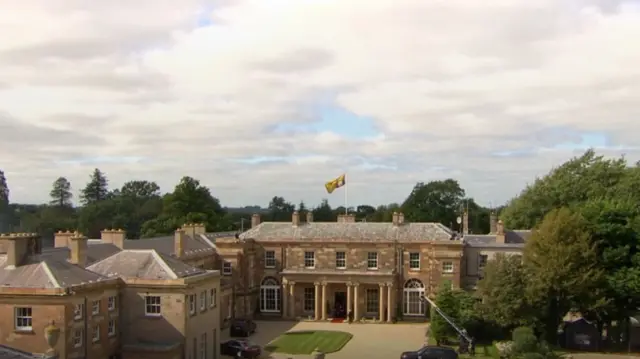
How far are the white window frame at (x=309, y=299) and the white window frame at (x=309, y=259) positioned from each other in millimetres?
1940

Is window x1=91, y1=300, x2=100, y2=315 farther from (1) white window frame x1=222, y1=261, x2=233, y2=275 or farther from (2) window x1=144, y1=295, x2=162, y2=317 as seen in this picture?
(1) white window frame x1=222, y1=261, x2=233, y2=275

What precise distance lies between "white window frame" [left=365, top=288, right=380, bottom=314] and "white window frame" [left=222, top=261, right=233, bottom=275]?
12.0 meters

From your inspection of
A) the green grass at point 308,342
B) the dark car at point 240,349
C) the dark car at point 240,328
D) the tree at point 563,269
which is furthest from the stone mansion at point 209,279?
the tree at point 563,269

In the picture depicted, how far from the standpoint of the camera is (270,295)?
6294 cm

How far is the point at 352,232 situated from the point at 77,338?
3250cm

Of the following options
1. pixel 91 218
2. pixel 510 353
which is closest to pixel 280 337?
pixel 510 353

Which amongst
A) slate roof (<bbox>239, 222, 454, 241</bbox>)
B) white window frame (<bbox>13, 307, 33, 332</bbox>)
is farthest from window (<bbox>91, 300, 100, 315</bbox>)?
slate roof (<bbox>239, 222, 454, 241</bbox>)

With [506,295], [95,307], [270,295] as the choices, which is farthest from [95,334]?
[270,295]

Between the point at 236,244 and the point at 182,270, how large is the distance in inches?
799

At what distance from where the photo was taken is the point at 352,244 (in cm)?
6122

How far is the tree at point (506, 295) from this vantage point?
1831 inches

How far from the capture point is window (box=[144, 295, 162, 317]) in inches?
1518

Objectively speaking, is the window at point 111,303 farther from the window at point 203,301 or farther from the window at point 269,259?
the window at point 269,259

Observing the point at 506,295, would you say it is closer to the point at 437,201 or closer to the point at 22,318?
the point at 22,318
